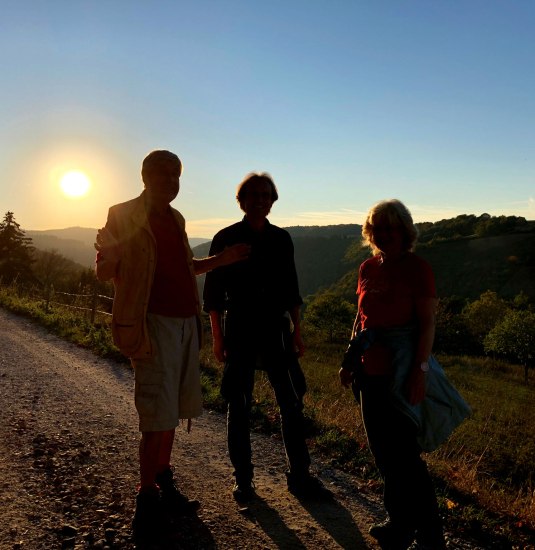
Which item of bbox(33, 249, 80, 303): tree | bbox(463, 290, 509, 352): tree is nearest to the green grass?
bbox(463, 290, 509, 352): tree

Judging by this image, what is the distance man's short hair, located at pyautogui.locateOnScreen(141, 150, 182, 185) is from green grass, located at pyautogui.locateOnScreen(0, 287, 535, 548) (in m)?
2.73

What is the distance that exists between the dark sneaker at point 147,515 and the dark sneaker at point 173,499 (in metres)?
0.24

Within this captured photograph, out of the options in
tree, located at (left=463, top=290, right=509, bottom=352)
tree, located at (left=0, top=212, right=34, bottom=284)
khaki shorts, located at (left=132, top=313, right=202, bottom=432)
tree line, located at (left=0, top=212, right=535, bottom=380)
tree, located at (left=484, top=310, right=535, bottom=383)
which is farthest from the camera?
tree, located at (left=463, top=290, right=509, bottom=352)

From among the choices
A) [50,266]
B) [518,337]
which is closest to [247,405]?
[518,337]

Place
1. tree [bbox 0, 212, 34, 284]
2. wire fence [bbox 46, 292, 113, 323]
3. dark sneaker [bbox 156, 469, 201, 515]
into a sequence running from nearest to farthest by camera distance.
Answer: dark sneaker [bbox 156, 469, 201, 515] < wire fence [bbox 46, 292, 113, 323] < tree [bbox 0, 212, 34, 284]

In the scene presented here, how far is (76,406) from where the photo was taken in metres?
5.49

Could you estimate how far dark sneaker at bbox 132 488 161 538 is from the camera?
2.68 metres

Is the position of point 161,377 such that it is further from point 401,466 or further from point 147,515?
point 401,466

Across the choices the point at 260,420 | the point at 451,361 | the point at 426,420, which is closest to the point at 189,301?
the point at 426,420

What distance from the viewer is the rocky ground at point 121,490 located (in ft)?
8.89

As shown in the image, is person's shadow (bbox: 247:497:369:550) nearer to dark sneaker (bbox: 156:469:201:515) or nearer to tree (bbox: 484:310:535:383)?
dark sneaker (bbox: 156:469:201:515)

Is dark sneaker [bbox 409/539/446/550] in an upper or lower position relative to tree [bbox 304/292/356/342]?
upper

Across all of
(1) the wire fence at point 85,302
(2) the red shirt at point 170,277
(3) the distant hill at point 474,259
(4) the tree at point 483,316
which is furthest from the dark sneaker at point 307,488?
(3) the distant hill at point 474,259

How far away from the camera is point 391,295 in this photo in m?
2.59
